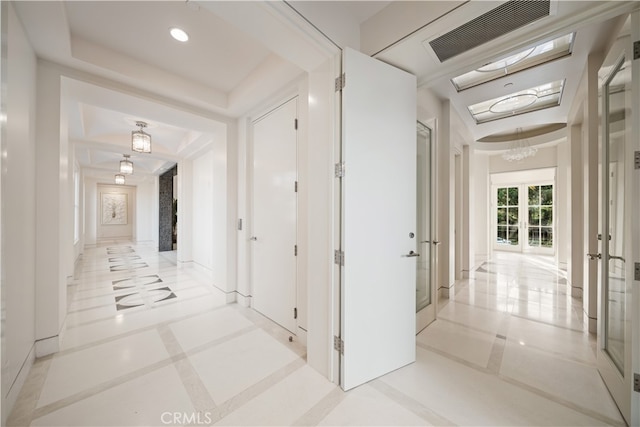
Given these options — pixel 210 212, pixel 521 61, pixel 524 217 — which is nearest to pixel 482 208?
pixel 524 217

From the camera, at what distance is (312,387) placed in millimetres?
1909

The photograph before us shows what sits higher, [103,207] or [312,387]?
[103,207]

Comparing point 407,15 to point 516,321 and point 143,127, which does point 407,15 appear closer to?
point 516,321

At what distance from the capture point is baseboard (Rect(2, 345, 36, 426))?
1.56m

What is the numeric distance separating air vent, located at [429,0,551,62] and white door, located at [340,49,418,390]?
0.36 metres

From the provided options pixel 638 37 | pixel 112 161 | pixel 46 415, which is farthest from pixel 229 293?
pixel 112 161

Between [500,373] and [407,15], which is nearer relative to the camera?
[407,15]

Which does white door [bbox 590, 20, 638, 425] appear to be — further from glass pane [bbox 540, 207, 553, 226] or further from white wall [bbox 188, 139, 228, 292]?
glass pane [bbox 540, 207, 553, 226]

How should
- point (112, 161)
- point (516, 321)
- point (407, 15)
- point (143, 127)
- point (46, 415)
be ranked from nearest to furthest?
point (46, 415), point (407, 15), point (516, 321), point (143, 127), point (112, 161)

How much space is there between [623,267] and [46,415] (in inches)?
160

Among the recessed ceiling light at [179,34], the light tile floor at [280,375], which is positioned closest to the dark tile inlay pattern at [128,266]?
the light tile floor at [280,375]

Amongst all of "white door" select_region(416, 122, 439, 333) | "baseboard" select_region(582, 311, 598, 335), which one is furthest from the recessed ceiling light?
"baseboard" select_region(582, 311, 598, 335)

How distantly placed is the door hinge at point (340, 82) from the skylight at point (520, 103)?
3502mm

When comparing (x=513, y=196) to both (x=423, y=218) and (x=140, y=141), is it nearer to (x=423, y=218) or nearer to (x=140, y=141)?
(x=423, y=218)
